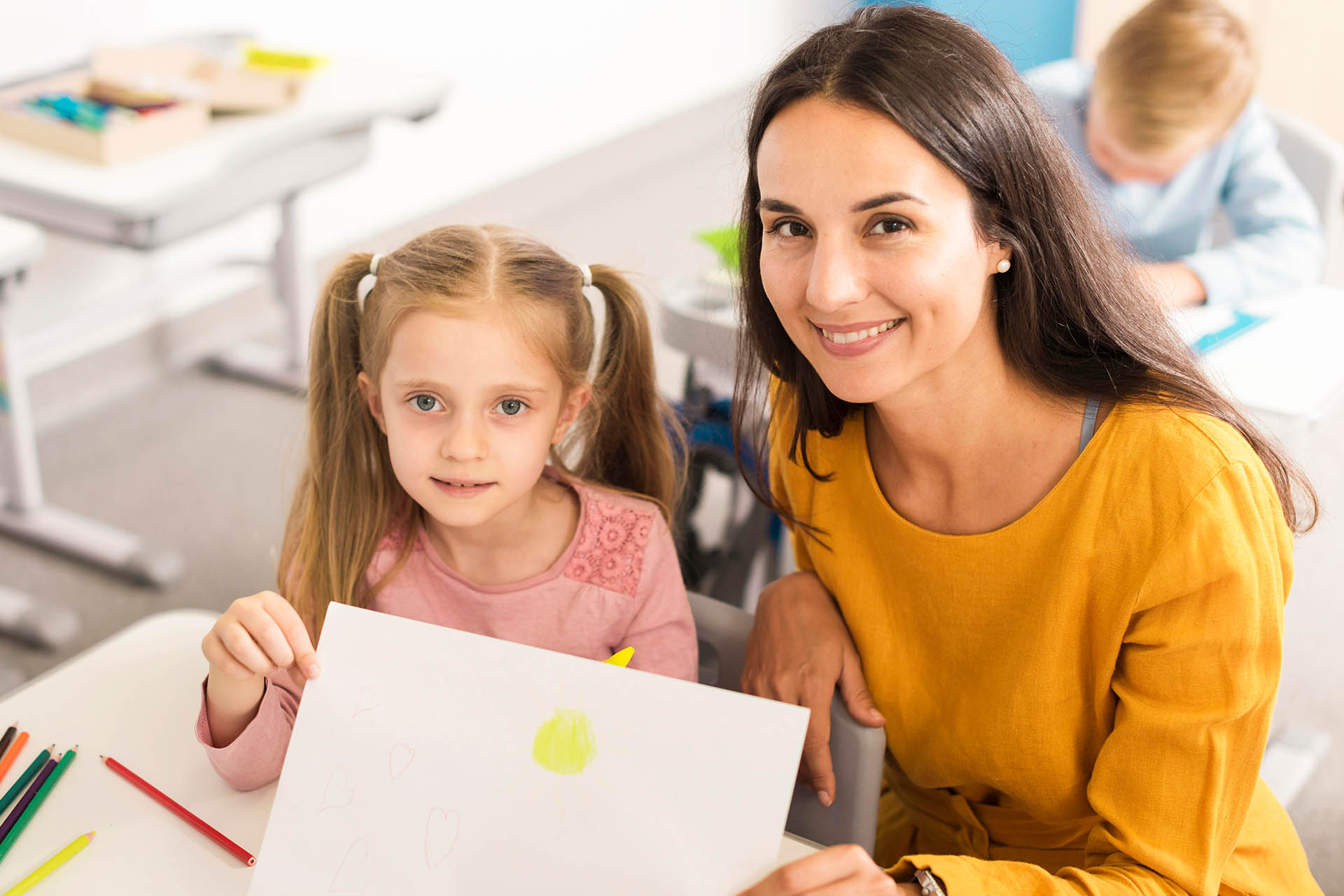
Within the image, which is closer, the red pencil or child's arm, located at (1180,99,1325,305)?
the red pencil

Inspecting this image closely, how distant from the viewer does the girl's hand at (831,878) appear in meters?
0.83

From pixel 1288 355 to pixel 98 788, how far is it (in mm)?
1670

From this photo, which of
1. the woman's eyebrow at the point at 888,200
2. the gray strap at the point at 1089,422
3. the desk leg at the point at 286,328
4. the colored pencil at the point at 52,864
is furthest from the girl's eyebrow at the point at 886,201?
the desk leg at the point at 286,328

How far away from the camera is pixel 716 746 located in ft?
2.75

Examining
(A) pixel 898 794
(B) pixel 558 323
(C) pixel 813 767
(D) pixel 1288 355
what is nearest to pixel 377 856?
(C) pixel 813 767

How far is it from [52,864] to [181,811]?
Answer: 0.31ft

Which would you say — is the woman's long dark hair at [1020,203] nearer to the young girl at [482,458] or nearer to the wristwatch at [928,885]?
the young girl at [482,458]

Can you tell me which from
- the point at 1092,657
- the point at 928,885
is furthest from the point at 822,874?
the point at 1092,657

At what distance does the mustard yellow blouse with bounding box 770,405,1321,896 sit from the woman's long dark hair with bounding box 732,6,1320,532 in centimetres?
5

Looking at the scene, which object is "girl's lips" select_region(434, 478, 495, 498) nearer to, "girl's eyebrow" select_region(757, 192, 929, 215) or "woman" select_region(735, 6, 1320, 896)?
"woman" select_region(735, 6, 1320, 896)

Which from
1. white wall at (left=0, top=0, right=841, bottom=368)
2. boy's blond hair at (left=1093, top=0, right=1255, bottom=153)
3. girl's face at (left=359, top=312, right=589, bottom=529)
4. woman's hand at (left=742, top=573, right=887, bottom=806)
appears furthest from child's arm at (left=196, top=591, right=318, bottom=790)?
white wall at (left=0, top=0, right=841, bottom=368)

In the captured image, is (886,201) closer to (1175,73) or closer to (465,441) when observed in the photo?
(465,441)

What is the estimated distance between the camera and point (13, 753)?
3.36 ft

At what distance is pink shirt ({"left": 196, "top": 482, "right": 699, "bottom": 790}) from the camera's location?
125cm
